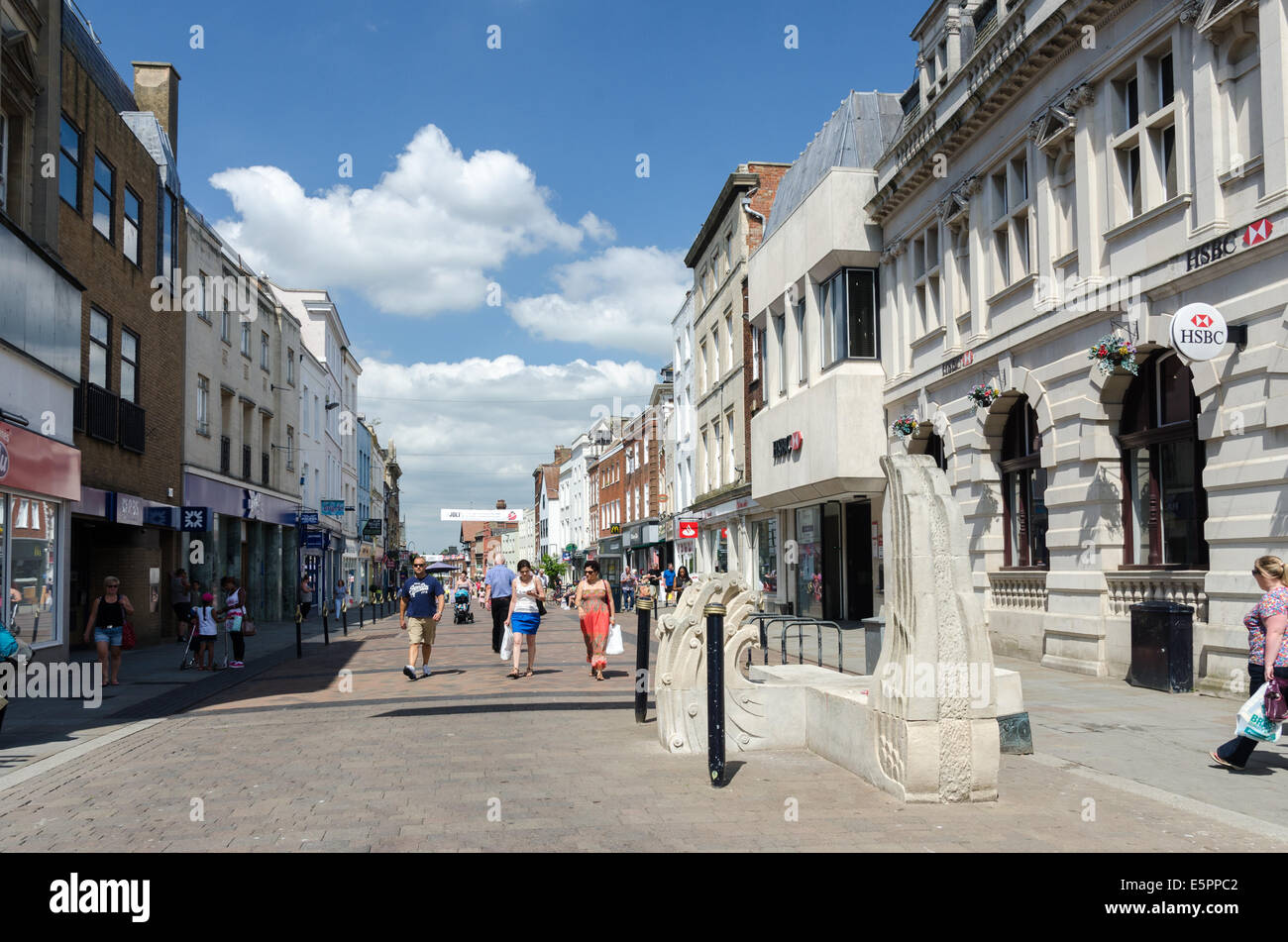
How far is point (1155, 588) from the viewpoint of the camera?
43.5 feet

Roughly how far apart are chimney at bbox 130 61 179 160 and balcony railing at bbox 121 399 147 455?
8454 mm

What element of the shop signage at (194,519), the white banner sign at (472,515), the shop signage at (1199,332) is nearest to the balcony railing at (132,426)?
the shop signage at (194,519)

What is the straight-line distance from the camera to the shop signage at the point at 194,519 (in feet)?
81.9

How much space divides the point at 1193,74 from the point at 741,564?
24927 mm

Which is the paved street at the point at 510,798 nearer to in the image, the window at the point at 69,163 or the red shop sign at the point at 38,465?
the red shop sign at the point at 38,465

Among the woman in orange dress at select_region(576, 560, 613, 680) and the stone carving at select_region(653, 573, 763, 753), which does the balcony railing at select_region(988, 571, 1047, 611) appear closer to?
the woman in orange dress at select_region(576, 560, 613, 680)

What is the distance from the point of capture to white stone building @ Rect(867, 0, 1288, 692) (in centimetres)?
1155

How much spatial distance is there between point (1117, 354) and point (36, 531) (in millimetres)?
15492

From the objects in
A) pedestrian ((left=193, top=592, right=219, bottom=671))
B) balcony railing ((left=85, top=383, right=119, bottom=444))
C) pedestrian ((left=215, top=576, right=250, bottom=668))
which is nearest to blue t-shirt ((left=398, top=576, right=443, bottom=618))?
pedestrian ((left=193, top=592, right=219, bottom=671))

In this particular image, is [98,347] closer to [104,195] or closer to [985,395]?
[104,195]

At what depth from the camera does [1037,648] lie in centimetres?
1616

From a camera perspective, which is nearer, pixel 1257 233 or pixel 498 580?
pixel 1257 233

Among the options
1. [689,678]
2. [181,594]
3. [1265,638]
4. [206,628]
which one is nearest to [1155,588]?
[1265,638]
